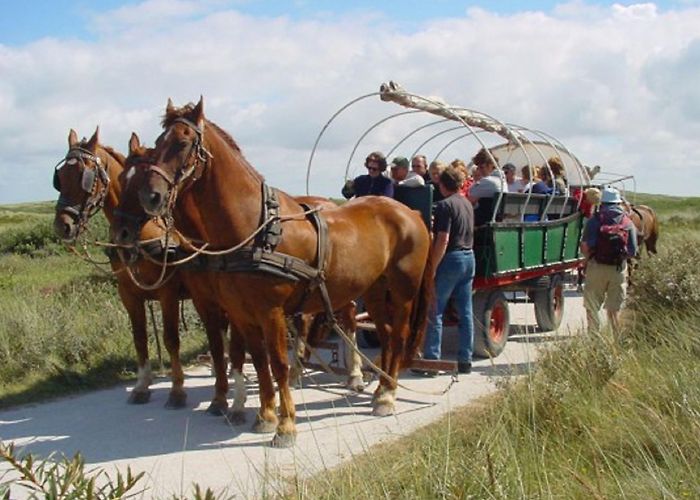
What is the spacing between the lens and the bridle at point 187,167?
210 inches

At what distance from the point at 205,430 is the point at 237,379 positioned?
480 mm

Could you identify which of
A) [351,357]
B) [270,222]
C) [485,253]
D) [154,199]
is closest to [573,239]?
[485,253]

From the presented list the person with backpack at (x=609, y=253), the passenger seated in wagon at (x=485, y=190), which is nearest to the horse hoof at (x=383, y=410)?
the person with backpack at (x=609, y=253)

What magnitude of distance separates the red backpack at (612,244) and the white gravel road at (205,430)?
167cm

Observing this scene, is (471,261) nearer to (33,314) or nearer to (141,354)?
(141,354)

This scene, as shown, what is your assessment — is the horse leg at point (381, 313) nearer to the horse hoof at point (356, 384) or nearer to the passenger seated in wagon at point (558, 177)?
the horse hoof at point (356, 384)

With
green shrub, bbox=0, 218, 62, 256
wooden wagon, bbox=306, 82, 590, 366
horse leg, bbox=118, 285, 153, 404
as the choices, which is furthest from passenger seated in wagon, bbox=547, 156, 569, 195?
green shrub, bbox=0, 218, 62, 256

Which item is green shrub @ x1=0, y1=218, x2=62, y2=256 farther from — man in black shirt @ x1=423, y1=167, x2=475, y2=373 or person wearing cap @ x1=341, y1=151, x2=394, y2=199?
man in black shirt @ x1=423, y1=167, x2=475, y2=373

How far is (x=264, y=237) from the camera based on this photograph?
574 cm

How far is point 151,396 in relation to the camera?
7.65m

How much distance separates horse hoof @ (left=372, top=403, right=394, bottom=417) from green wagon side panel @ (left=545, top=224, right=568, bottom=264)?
4068 mm

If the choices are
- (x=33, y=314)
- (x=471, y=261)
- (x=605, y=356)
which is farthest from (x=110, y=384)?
(x=605, y=356)

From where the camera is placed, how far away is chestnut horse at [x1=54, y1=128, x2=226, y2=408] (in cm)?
656

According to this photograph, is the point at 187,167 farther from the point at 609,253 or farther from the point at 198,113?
the point at 609,253
